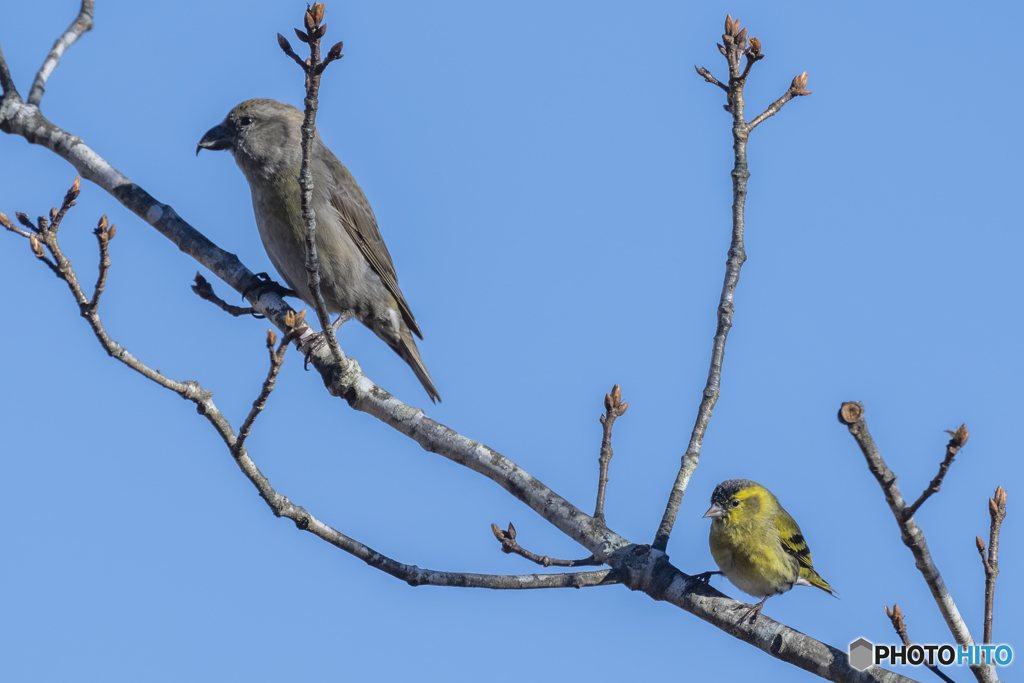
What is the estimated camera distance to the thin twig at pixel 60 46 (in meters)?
6.58

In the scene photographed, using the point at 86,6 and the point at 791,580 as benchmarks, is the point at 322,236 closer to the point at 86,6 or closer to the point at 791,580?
the point at 86,6

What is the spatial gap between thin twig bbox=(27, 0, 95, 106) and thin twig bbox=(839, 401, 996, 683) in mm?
5763

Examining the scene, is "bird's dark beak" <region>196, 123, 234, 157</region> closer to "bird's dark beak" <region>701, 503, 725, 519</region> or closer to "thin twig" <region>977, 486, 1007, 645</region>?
"bird's dark beak" <region>701, 503, 725, 519</region>

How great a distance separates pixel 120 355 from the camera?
14.1 ft

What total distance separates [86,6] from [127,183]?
5.25ft

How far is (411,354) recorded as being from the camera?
8.26 meters

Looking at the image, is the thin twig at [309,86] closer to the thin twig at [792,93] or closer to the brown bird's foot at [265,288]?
the brown bird's foot at [265,288]

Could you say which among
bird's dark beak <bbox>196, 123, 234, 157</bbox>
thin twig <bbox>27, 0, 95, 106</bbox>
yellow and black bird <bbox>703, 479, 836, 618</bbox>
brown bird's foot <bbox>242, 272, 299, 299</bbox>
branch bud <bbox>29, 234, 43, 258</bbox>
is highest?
bird's dark beak <bbox>196, 123, 234, 157</bbox>

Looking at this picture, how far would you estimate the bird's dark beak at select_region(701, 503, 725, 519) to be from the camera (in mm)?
6713

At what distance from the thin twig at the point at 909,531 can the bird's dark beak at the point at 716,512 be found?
2.61 meters

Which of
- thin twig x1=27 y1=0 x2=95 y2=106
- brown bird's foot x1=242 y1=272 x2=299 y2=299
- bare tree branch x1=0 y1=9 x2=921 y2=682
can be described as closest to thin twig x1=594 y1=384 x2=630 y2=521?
bare tree branch x1=0 y1=9 x2=921 y2=682

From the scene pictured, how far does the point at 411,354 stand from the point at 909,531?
5.12 meters

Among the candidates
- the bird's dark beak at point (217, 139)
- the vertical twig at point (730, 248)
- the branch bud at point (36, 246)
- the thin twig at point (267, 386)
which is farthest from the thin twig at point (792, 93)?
the bird's dark beak at point (217, 139)

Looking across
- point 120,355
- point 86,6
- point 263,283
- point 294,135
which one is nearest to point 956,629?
point 120,355
